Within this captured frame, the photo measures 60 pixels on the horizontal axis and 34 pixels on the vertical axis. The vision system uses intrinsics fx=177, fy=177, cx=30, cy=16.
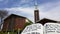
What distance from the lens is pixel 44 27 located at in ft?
12.1

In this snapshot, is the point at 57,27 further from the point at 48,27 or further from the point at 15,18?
the point at 15,18

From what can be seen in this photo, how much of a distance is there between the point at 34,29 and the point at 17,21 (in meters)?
14.2

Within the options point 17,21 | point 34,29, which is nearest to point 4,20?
point 17,21

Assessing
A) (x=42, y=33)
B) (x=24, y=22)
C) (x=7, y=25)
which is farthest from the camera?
(x=7, y=25)

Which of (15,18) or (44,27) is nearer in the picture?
(44,27)

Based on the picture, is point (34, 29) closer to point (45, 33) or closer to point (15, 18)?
point (45, 33)

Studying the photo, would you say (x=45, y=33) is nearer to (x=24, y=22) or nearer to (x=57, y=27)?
(x=57, y=27)

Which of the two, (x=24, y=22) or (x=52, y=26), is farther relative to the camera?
(x=24, y=22)

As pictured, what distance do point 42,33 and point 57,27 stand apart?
0.35m

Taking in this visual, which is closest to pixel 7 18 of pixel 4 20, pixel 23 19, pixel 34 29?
pixel 4 20

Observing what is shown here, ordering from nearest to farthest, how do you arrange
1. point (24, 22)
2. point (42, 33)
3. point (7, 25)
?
point (42, 33)
point (24, 22)
point (7, 25)

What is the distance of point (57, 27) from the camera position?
12.2 ft

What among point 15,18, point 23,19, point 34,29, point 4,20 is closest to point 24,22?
point 23,19

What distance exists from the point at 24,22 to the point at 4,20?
2823 mm
